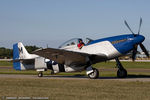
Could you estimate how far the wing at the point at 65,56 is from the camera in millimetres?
17406

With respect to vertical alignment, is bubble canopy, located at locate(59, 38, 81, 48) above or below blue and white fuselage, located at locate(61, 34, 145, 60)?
above

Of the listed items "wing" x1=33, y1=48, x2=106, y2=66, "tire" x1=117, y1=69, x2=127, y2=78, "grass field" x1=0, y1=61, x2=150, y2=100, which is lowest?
"grass field" x1=0, y1=61, x2=150, y2=100

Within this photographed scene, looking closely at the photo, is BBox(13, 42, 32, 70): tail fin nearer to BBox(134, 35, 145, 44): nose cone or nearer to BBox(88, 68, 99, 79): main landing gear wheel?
BBox(88, 68, 99, 79): main landing gear wheel

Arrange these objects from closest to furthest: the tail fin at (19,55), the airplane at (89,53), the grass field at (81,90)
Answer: the grass field at (81,90) < the airplane at (89,53) < the tail fin at (19,55)

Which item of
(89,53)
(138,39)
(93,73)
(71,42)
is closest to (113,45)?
(138,39)

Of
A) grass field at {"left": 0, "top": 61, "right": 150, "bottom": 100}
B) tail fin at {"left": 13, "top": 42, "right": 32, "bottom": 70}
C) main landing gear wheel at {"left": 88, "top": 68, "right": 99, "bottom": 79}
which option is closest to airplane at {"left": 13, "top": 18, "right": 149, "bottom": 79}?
main landing gear wheel at {"left": 88, "top": 68, "right": 99, "bottom": 79}

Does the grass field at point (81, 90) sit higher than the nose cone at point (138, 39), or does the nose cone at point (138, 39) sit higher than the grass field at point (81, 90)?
the nose cone at point (138, 39)

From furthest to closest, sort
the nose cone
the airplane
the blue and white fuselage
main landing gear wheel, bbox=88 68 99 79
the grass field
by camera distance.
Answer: main landing gear wheel, bbox=88 68 99 79, the airplane, the blue and white fuselage, the nose cone, the grass field

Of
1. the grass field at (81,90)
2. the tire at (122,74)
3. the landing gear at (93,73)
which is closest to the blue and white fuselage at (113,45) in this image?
the landing gear at (93,73)

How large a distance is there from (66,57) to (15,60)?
207 inches

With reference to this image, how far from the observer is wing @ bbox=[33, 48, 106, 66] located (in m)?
17.4

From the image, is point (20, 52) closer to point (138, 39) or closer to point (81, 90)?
point (138, 39)

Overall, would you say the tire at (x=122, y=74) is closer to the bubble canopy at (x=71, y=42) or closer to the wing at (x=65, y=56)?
the wing at (x=65, y=56)

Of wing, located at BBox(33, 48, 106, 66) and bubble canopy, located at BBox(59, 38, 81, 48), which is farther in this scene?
bubble canopy, located at BBox(59, 38, 81, 48)
